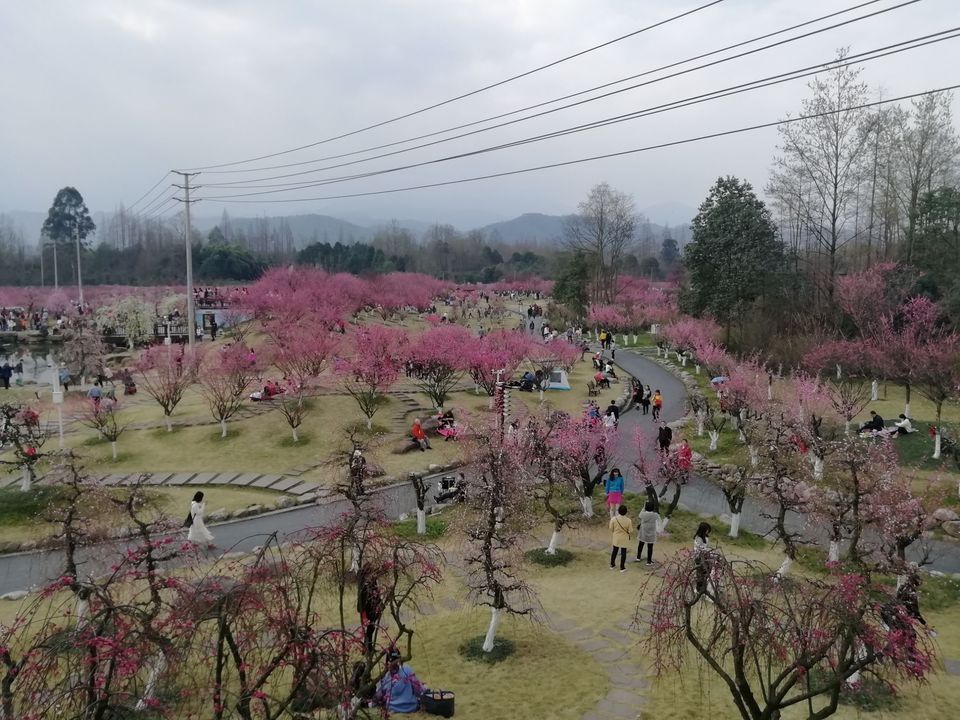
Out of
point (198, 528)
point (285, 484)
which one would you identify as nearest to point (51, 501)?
point (198, 528)

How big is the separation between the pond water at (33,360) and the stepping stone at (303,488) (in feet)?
70.7

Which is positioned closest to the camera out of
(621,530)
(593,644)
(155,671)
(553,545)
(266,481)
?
(155,671)

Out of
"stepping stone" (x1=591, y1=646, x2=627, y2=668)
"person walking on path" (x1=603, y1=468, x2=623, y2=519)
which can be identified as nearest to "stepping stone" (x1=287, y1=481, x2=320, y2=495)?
"person walking on path" (x1=603, y1=468, x2=623, y2=519)

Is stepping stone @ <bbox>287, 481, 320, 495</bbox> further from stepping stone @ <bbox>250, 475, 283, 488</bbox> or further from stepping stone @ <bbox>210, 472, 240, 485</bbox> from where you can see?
stepping stone @ <bbox>210, 472, 240, 485</bbox>

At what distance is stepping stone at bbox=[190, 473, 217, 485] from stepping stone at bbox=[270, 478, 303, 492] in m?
1.90

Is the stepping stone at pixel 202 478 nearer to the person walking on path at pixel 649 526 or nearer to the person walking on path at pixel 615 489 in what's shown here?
the person walking on path at pixel 615 489

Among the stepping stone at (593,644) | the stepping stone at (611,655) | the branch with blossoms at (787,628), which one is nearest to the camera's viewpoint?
the branch with blossoms at (787,628)

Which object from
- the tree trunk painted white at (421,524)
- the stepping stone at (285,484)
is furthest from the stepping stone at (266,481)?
the tree trunk painted white at (421,524)

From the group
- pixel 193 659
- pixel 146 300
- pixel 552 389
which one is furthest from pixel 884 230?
pixel 146 300

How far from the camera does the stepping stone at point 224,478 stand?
62.4ft

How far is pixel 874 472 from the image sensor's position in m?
11.4

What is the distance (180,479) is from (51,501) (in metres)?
3.71

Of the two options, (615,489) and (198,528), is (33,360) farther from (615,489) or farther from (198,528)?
(615,489)

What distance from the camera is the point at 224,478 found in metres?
19.3
